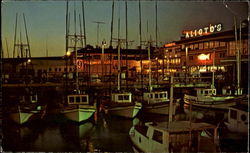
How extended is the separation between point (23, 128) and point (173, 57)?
14.9 meters

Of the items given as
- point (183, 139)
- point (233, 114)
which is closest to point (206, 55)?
point (233, 114)

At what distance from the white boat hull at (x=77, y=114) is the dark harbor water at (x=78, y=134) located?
8.5 inches

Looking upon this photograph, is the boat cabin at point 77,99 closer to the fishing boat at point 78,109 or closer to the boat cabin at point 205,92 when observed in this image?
the fishing boat at point 78,109

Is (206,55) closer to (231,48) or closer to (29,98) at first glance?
(231,48)

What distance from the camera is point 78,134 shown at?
8320 millimetres

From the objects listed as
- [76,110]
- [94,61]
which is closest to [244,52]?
[76,110]

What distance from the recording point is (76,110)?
9.34 m

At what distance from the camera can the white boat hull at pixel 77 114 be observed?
934 cm

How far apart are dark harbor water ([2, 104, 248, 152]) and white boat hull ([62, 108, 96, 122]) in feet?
0.71

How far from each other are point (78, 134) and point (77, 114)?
1198mm

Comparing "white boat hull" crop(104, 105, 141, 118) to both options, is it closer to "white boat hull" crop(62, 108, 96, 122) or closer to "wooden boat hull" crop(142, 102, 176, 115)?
"wooden boat hull" crop(142, 102, 176, 115)

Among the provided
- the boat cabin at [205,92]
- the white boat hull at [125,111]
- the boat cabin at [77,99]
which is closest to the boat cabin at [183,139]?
the white boat hull at [125,111]

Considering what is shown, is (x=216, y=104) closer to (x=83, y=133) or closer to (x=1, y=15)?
(x=83, y=133)

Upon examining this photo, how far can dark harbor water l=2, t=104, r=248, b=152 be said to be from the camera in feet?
21.6
